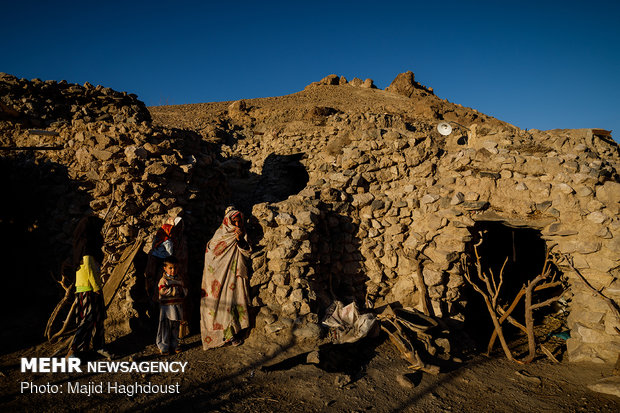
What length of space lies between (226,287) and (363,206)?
2.77 meters

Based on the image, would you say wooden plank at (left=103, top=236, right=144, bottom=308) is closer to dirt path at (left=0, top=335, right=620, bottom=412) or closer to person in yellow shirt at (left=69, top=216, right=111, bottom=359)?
person in yellow shirt at (left=69, top=216, right=111, bottom=359)

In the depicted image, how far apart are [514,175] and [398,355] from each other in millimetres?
3381

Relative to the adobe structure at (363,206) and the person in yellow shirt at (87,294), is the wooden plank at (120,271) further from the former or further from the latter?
the person in yellow shirt at (87,294)

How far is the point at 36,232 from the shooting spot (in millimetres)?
4918

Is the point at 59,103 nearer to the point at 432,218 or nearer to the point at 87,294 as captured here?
the point at 87,294

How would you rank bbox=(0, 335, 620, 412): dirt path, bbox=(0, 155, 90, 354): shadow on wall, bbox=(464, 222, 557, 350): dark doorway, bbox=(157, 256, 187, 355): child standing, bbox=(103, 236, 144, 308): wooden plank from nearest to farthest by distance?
bbox=(0, 335, 620, 412): dirt path, bbox=(157, 256, 187, 355): child standing, bbox=(103, 236, 144, 308): wooden plank, bbox=(0, 155, 90, 354): shadow on wall, bbox=(464, 222, 557, 350): dark doorway

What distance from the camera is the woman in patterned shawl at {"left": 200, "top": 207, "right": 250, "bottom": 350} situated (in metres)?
4.20

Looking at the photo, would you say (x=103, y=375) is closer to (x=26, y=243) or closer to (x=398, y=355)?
(x=26, y=243)

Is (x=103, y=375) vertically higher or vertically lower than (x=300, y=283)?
lower

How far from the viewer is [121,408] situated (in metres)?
2.80

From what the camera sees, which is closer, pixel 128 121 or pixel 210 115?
pixel 128 121

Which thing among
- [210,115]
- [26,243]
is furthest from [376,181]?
[210,115]

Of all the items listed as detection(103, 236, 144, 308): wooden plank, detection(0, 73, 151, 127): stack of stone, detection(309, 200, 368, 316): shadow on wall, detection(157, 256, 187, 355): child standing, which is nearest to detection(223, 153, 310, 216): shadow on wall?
detection(0, 73, 151, 127): stack of stone

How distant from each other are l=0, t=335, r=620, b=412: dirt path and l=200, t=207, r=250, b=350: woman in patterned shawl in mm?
251
